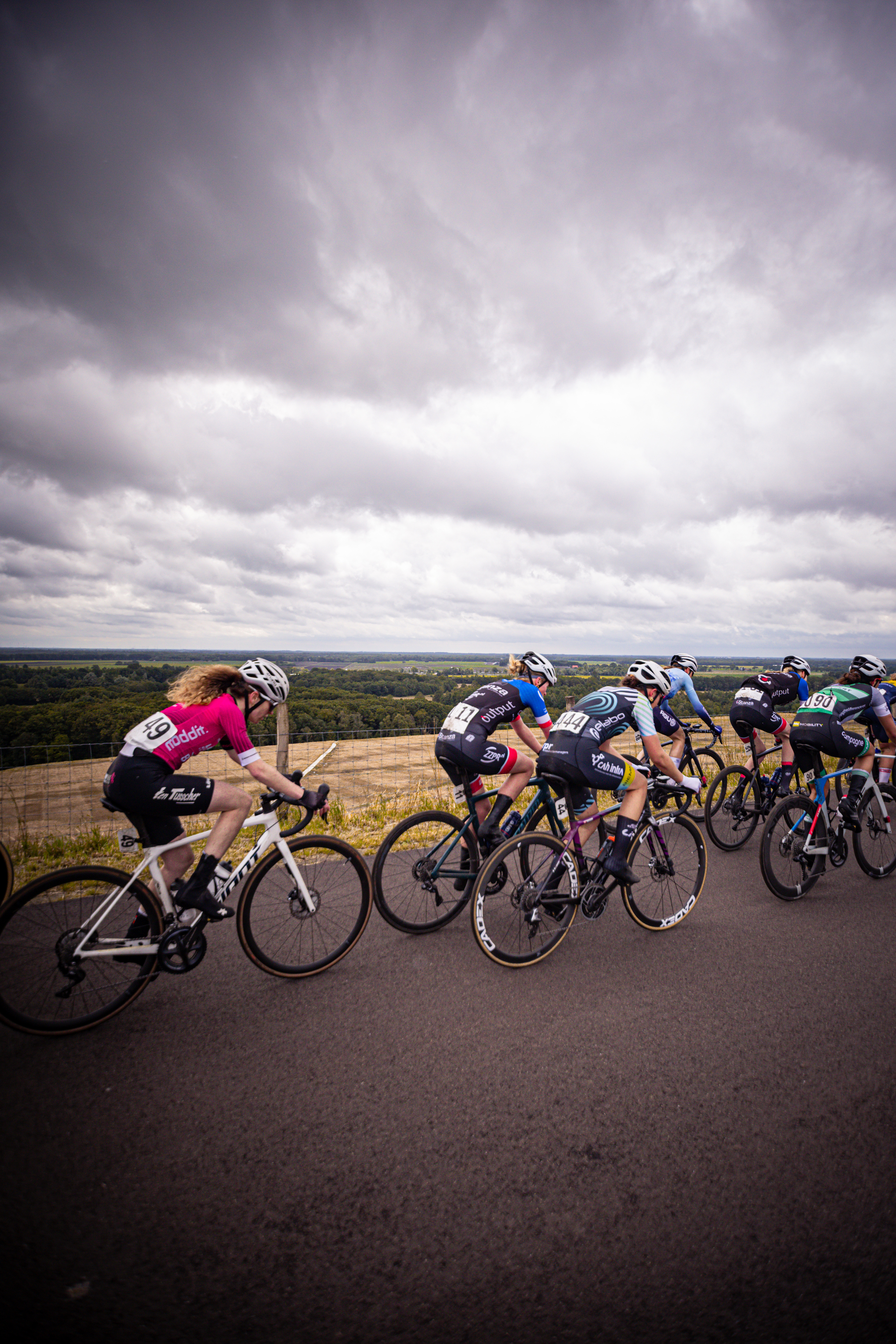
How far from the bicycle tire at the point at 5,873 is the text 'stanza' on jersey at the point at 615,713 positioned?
4.04m

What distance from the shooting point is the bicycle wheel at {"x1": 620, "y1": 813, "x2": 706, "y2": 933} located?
14.8 ft

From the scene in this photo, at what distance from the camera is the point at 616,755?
178 inches

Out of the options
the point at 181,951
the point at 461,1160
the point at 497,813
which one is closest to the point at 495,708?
the point at 497,813

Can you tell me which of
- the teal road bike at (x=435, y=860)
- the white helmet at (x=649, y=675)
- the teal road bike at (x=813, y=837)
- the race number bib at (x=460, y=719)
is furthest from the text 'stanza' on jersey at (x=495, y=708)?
the teal road bike at (x=813, y=837)

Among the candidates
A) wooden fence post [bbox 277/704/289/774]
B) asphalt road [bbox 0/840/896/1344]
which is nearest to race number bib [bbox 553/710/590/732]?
asphalt road [bbox 0/840/896/1344]

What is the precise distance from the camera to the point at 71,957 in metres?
3.11

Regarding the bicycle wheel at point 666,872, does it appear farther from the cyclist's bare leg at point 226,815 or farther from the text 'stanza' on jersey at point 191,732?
the text 'stanza' on jersey at point 191,732

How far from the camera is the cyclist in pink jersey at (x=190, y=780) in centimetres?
343

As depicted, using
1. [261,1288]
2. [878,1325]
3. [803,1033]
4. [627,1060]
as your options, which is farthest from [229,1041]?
[803,1033]

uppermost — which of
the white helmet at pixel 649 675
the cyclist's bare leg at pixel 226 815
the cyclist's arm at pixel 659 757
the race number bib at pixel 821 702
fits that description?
the white helmet at pixel 649 675

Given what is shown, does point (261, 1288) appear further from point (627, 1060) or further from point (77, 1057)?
point (627, 1060)

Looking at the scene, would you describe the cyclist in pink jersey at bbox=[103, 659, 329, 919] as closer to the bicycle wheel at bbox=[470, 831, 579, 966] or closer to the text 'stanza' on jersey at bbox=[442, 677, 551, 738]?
the bicycle wheel at bbox=[470, 831, 579, 966]

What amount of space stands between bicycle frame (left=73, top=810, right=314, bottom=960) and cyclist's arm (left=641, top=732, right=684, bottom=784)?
106 inches

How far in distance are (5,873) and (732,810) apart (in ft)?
23.0
